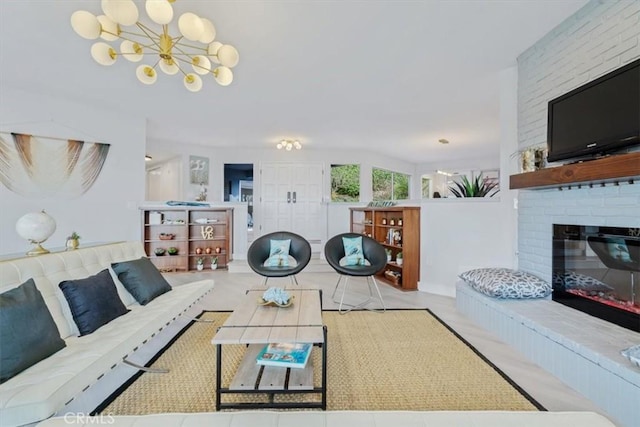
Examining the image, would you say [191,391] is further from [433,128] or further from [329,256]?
[433,128]

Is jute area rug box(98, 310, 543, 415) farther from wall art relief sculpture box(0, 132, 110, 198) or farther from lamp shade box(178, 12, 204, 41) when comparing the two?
wall art relief sculpture box(0, 132, 110, 198)

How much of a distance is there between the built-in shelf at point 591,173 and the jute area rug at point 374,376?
1.43m

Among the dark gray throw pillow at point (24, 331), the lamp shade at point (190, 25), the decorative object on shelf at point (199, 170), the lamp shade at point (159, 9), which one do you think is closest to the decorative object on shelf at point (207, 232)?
the decorative object on shelf at point (199, 170)

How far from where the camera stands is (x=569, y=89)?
2508 millimetres

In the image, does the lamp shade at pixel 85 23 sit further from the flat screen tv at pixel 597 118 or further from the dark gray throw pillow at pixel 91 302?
the flat screen tv at pixel 597 118

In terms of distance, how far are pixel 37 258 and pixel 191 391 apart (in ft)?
4.21

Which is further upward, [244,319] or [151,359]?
[244,319]

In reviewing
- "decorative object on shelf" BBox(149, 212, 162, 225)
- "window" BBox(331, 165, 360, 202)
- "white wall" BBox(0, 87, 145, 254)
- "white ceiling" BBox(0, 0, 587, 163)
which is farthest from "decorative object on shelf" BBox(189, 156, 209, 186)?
"window" BBox(331, 165, 360, 202)

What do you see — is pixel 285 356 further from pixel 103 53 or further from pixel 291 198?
pixel 291 198

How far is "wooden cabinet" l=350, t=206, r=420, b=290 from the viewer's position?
166 inches

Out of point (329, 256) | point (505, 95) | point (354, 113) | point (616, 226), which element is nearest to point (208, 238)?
point (329, 256)

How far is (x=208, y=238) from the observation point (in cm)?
574

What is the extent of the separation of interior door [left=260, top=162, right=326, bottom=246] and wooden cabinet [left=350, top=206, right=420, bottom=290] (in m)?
2.32

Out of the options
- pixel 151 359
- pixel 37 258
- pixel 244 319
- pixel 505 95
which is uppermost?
pixel 505 95
